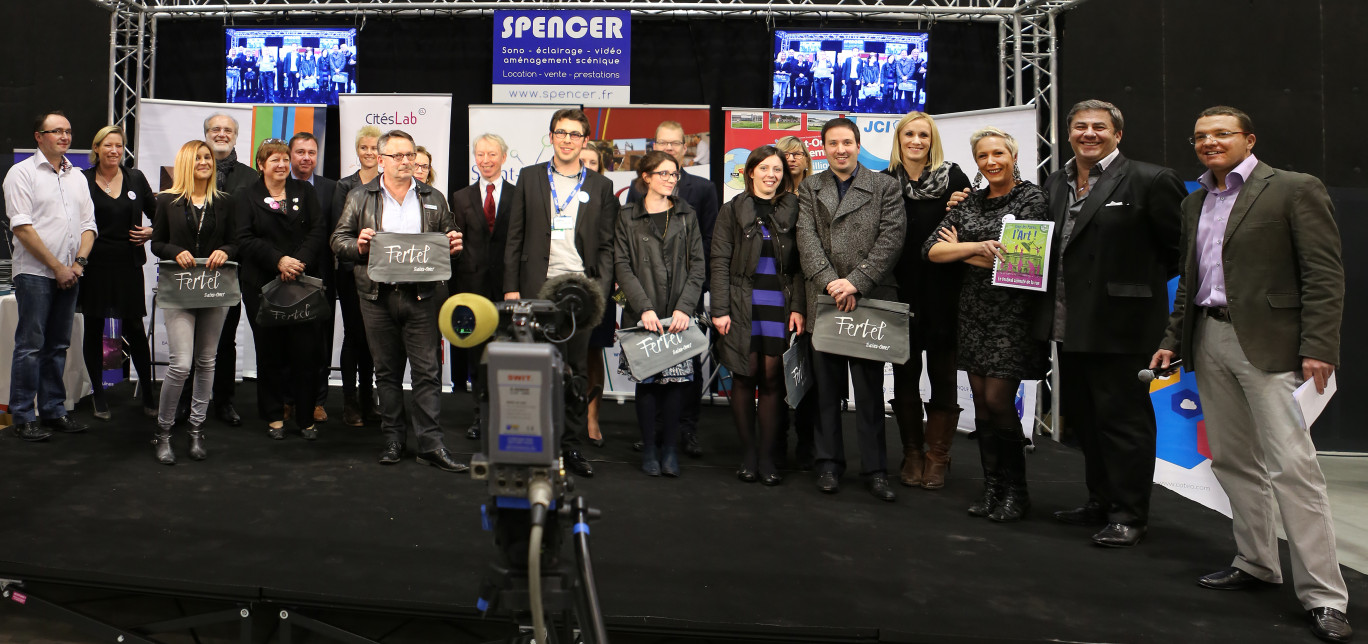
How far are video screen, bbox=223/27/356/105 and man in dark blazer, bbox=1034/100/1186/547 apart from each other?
5.34 m

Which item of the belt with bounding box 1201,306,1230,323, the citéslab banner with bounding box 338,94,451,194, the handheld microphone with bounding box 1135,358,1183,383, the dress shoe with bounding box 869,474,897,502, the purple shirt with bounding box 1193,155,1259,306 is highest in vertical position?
the citéslab banner with bounding box 338,94,451,194

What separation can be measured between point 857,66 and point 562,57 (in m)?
2.12

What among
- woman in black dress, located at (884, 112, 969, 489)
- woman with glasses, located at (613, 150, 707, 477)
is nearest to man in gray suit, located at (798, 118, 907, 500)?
woman in black dress, located at (884, 112, 969, 489)

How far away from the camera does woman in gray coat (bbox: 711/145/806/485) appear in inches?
167

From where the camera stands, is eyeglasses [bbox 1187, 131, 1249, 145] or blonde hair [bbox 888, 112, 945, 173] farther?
blonde hair [bbox 888, 112, 945, 173]

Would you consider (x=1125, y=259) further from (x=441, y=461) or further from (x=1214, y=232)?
(x=441, y=461)

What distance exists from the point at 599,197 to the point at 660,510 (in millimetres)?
1527

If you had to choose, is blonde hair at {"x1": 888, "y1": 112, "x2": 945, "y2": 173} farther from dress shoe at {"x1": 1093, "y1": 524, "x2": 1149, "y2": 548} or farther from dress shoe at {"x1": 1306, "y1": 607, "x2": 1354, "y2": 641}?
dress shoe at {"x1": 1306, "y1": 607, "x2": 1354, "y2": 641}

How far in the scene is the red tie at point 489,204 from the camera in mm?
5246

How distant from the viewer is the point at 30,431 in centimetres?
475

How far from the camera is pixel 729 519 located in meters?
3.71

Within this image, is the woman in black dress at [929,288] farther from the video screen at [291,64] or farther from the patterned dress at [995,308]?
the video screen at [291,64]

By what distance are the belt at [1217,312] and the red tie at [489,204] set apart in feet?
11.6

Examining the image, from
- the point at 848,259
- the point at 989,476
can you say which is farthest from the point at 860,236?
the point at 989,476
